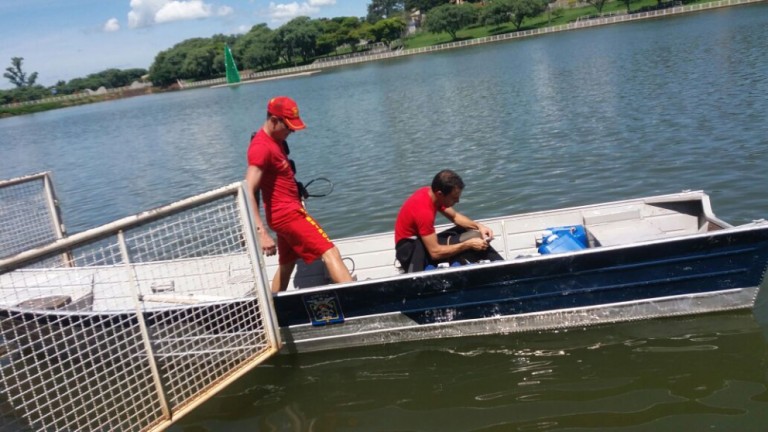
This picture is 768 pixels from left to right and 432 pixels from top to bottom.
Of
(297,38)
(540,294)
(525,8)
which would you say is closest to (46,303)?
(540,294)

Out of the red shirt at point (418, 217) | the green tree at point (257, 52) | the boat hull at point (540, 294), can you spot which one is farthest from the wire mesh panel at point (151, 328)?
the green tree at point (257, 52)

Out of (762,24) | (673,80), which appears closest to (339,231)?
(673,80)

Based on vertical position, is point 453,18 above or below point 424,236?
above

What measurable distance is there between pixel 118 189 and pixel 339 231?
1032cm

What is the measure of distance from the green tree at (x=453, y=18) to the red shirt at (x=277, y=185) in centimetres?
10089

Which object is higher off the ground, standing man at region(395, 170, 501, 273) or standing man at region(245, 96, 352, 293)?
standing man at region(245, 96, 352, 293)

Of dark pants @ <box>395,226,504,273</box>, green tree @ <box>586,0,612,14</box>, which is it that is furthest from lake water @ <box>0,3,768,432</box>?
green tree @ <box>586,0,612,14</box>

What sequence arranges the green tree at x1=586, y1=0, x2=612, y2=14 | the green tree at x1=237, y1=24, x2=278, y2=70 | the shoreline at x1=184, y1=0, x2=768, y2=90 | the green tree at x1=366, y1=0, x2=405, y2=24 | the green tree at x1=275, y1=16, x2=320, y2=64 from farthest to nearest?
the green tree at x1=366, y1=0, x2=405, y2=24 → the green tree at x1=237, y1=24, x2=278, y2=70 → the green tree at x1=275, y1=16, x2=320, y2=64 → the green tree at x1=586, y1=0, x2=612, y2=14 → the shoreline at x1=184, y1=0, x2=768, y2=90

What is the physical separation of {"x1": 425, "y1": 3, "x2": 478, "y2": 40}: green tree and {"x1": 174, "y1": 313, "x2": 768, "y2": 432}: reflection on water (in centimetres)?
10098

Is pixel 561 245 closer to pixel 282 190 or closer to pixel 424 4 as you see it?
pixel 282 190

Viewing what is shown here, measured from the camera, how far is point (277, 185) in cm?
602

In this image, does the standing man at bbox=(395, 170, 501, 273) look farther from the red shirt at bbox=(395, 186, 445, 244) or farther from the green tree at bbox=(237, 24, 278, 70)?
the green tree at bbox=(237, 24, 278, 70)

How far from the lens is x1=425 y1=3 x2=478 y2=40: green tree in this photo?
102m

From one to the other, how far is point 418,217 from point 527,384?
1951 mm
